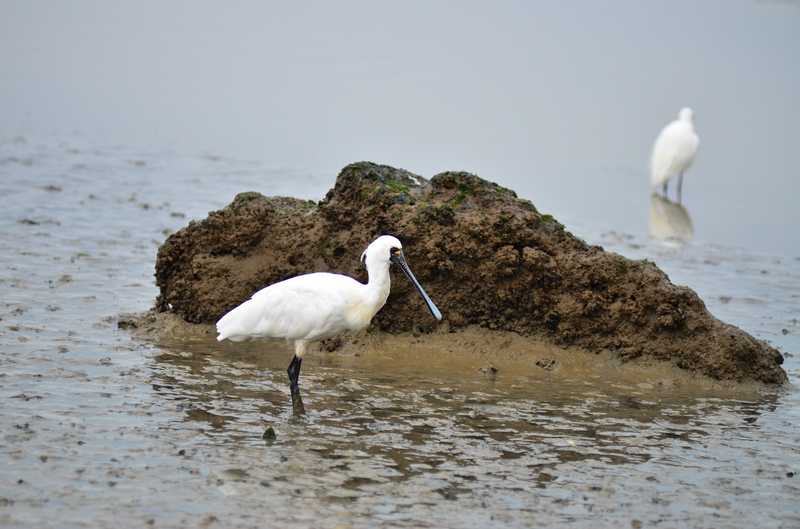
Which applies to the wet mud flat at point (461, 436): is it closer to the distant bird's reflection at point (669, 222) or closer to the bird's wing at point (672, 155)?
the distant bird's reflection at point (669, 222)

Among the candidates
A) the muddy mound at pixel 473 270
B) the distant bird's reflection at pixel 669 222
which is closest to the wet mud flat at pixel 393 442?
the muddy mound at pixel 473 270

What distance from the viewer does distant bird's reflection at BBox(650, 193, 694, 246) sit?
579 inches

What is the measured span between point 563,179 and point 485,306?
38.4 ft

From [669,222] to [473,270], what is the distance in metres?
9.52

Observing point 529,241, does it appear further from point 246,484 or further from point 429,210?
point 246,484

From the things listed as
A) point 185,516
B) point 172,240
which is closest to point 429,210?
point 172,240

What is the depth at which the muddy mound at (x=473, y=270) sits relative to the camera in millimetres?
7504

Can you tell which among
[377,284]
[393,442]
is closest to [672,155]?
[377,284]

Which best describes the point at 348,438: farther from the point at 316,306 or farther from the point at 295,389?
the point at 316,306

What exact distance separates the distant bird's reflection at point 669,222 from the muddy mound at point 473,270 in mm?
7047

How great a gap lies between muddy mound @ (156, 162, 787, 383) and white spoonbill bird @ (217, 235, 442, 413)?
85 cm

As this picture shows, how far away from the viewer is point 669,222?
53.0ft

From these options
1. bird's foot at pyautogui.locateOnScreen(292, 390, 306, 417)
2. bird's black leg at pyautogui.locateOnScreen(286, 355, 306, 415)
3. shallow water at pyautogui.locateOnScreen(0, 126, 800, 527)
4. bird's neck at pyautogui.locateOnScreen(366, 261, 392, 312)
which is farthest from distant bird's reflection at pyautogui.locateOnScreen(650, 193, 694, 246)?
bird's foot at pyautogui.locateOnScreen(292, 390, 306, 417)

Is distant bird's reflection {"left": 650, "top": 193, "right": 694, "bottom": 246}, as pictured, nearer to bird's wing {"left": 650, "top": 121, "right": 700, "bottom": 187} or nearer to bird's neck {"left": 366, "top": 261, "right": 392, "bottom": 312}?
bird's wing {"left": 650, "top": 121, "right": 700, "bottom": 187}
